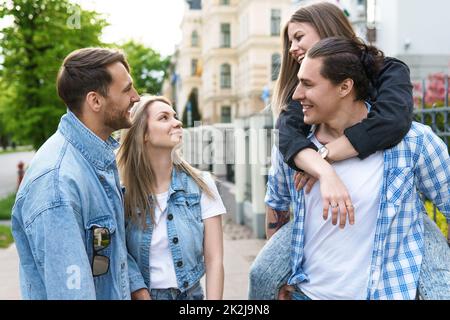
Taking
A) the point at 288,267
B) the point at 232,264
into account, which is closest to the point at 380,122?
the point at 288,267

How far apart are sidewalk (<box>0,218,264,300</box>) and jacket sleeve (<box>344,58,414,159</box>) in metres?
3.58

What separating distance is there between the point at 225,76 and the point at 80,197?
43.5 meters

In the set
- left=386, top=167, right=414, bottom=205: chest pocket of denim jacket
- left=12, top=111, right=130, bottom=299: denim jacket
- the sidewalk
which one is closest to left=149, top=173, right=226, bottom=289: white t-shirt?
left=12, top=111, right=130, bottom=299: denim jacket

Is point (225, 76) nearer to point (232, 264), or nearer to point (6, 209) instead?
point (6, 209)

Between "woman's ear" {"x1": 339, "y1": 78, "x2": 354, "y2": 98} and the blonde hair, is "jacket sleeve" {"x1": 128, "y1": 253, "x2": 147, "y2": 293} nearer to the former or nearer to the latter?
the blonde hair

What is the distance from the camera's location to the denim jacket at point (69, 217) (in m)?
1.72

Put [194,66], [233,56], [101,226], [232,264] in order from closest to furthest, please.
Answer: [101,226], [232,264], [233,56], [194,66]

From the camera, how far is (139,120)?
2.54 metres

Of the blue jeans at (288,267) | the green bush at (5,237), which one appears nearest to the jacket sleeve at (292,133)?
the blue jeans at (288,267)

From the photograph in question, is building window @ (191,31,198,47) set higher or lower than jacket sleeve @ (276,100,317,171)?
higher

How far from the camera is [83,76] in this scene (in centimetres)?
197

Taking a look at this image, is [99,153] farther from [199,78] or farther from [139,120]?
[199,78]

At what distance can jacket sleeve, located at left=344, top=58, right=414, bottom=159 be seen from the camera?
6.37 ft

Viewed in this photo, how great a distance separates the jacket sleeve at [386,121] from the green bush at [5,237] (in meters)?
7.68
